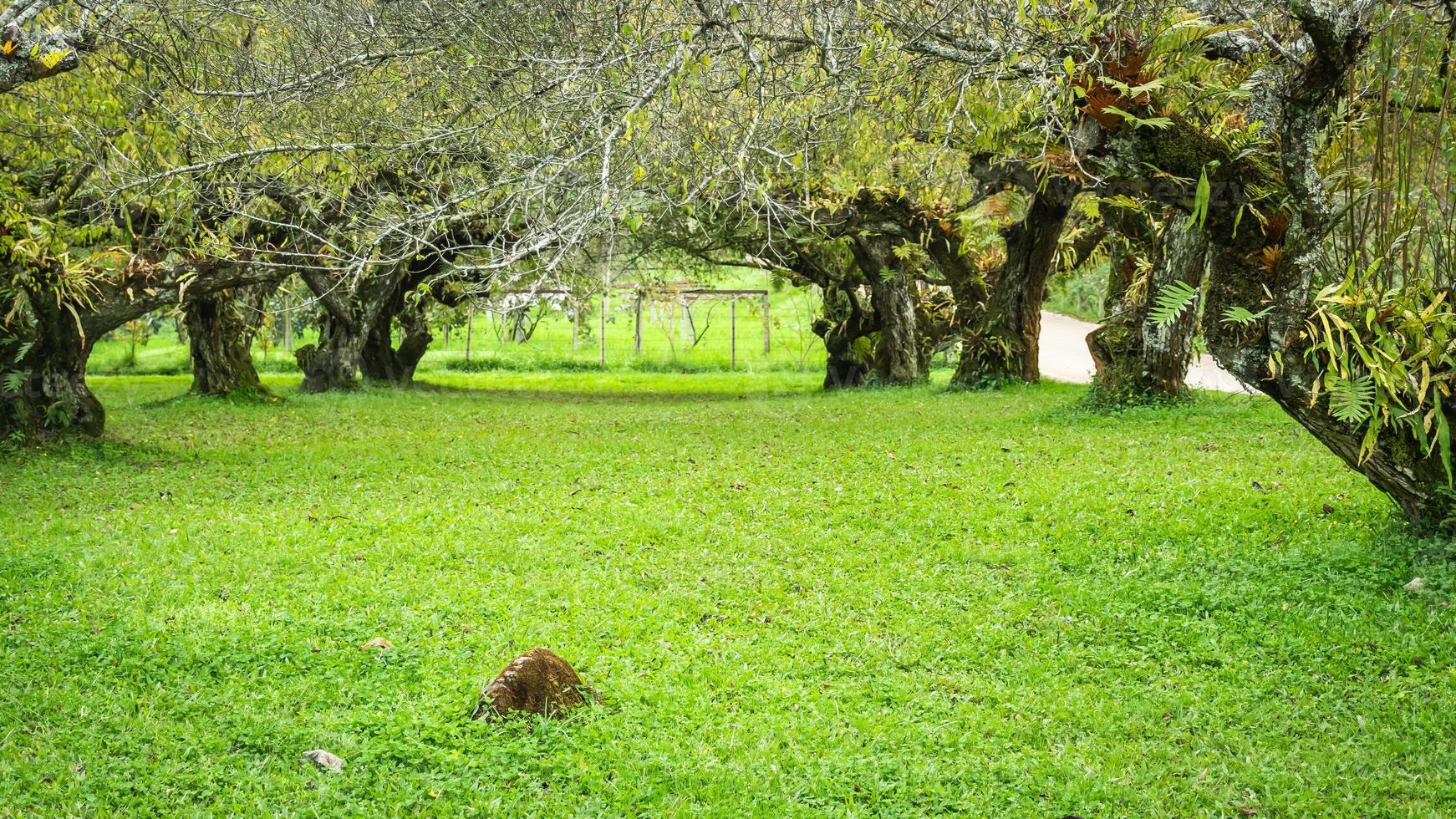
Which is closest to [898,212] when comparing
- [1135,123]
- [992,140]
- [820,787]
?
[992,140]

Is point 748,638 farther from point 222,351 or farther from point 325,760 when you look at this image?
point 222,351

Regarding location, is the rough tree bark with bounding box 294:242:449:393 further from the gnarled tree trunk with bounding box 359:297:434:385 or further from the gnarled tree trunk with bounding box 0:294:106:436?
the gnarled tree trunk with bounding box 0:294:106:436

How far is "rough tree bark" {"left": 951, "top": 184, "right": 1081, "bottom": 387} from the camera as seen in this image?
1897 centimetres

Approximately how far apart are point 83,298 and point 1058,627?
11.3 metres

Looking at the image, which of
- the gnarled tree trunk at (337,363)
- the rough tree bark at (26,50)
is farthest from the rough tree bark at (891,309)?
the rough tree bark at (26,50)

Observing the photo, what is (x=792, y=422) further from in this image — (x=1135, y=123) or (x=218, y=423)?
(x=1135, y=123)

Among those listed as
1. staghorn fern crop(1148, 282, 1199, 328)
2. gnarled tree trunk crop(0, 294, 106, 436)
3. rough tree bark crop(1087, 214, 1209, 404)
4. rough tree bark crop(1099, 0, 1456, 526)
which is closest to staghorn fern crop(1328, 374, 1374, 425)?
rough tree bark crop(1099, 0, 1456, 526)

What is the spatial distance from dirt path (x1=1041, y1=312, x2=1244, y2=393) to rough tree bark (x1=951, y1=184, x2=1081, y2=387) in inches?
55.8

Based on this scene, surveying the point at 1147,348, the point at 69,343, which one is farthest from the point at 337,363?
the point at 1147,348

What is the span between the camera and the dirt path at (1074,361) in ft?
67.0

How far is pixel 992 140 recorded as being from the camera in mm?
10094

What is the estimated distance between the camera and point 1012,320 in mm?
19656

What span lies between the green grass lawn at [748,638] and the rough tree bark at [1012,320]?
24.3ft

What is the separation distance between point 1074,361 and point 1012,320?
8.12 meters
